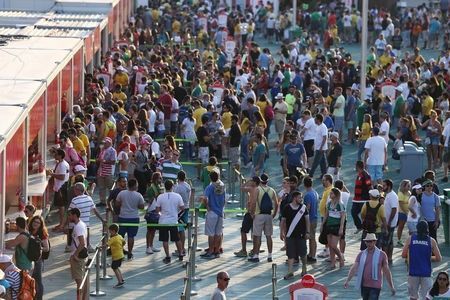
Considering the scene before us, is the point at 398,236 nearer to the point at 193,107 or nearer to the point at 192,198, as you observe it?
the point at 192,198

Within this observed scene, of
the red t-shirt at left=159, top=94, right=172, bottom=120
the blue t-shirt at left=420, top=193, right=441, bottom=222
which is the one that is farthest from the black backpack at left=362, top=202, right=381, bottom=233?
the red t-shirt at left=159, top=94, right=172, bottom=120

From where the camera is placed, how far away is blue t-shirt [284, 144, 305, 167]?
2967 cm

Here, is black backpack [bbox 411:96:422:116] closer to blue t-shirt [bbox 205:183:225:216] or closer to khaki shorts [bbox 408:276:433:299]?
blue t-shirt [bbox 205:183:225:216]

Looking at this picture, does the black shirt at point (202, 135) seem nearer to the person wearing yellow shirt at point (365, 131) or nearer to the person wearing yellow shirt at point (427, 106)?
the person wearing yellow shirt at point (365, 131)

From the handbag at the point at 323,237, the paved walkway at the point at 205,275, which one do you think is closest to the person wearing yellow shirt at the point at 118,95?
the paved walkway at the point at 205,275

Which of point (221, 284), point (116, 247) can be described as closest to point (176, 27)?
point (116, 247)

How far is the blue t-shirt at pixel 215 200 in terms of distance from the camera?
24906mm

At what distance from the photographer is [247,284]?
77.5ft

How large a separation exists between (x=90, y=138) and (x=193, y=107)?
353 cm

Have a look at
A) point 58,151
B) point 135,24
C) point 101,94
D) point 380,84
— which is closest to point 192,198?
point 58,151

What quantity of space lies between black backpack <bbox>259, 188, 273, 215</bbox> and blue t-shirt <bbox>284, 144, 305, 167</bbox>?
5.11 meters

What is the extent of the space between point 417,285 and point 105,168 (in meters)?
7.90

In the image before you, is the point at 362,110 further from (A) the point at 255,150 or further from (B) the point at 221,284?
(B) the point at 221,284

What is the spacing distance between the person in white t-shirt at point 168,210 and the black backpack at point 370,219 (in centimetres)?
264
